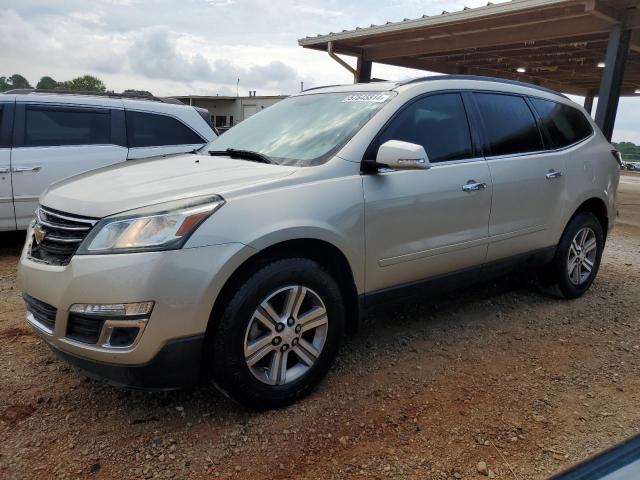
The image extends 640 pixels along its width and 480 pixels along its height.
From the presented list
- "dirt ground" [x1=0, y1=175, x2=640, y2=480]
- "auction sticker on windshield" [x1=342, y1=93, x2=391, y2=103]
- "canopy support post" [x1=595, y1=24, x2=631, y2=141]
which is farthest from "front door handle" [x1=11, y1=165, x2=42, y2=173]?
"canopy support post" [x1=595, y1=24, x2=631, y2=141]

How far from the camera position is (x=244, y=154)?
3.24 metres

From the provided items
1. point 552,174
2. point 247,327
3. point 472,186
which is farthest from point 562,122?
point 247,327

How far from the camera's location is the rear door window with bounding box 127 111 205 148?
602cm

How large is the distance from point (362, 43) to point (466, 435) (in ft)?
38.6

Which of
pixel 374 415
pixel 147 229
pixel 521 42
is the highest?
pixel 521 42

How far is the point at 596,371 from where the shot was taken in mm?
3258

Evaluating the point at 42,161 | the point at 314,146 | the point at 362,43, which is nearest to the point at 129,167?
the point at 314,146

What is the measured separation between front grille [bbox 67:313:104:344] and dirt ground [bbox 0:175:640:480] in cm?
49

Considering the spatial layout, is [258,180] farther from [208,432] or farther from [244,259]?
[208,432]

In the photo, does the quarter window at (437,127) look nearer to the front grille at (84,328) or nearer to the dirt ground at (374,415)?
the dirt ground at (374,415)

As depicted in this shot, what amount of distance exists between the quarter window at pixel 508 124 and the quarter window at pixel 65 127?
4.20 metres

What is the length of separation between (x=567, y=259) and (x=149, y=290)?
3569mm

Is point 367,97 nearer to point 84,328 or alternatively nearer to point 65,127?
point 84,328

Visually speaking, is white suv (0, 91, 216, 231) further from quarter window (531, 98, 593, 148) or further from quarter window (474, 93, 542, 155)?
quarter window (531, 98, 593, 148)
